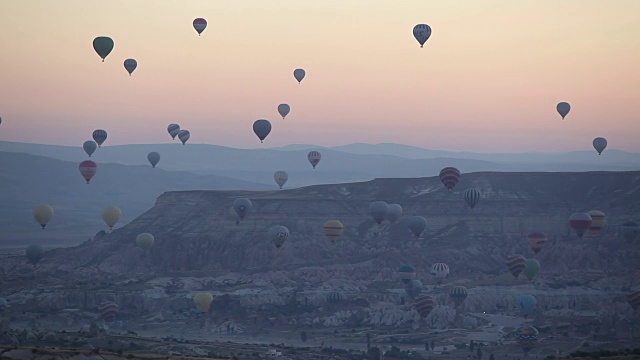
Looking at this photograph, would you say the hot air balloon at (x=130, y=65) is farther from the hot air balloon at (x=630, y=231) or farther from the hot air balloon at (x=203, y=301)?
the hot air balloon at (x=630, y=231)

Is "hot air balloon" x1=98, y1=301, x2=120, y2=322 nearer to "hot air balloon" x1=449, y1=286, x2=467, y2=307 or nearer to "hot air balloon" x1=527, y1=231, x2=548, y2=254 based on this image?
"hot air balloon" x1=449, y1=286, x2=467, y2=307

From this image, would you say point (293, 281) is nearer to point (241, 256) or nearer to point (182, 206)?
point (241, 256)

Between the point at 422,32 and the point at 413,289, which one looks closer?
the point at 422,32

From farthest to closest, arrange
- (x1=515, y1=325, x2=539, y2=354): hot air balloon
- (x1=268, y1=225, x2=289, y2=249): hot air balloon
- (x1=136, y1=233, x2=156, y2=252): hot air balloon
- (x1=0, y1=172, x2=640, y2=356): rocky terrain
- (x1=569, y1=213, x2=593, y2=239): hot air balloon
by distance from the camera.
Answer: (x1=136, y1=233, x2=156, y2=252): hot air balloon → (x1=268, y1=225, x2=289, y2=249): hot air balloon → (x1=569, y1=213, x2=593, y2=239): hot air balloon → (x1=0, y1=172, x2=640, y2=356): rocky terrain → (x1=515, y1=325, x2=539, y2=354): hot air balloon

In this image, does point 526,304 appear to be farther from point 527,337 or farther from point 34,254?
point 34,254

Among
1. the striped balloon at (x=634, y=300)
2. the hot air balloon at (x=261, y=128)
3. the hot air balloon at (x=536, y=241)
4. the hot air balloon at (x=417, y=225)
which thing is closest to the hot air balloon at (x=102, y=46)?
the hot air balloon at (x=261, y=128)

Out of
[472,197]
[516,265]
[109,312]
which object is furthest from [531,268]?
[109,312]

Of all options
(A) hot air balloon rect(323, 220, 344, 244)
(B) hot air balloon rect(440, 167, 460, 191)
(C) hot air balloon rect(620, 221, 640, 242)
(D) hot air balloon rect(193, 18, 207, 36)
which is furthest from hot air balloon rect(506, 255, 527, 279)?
(D) hot air balloon rect(193, 18, 207, 36)
